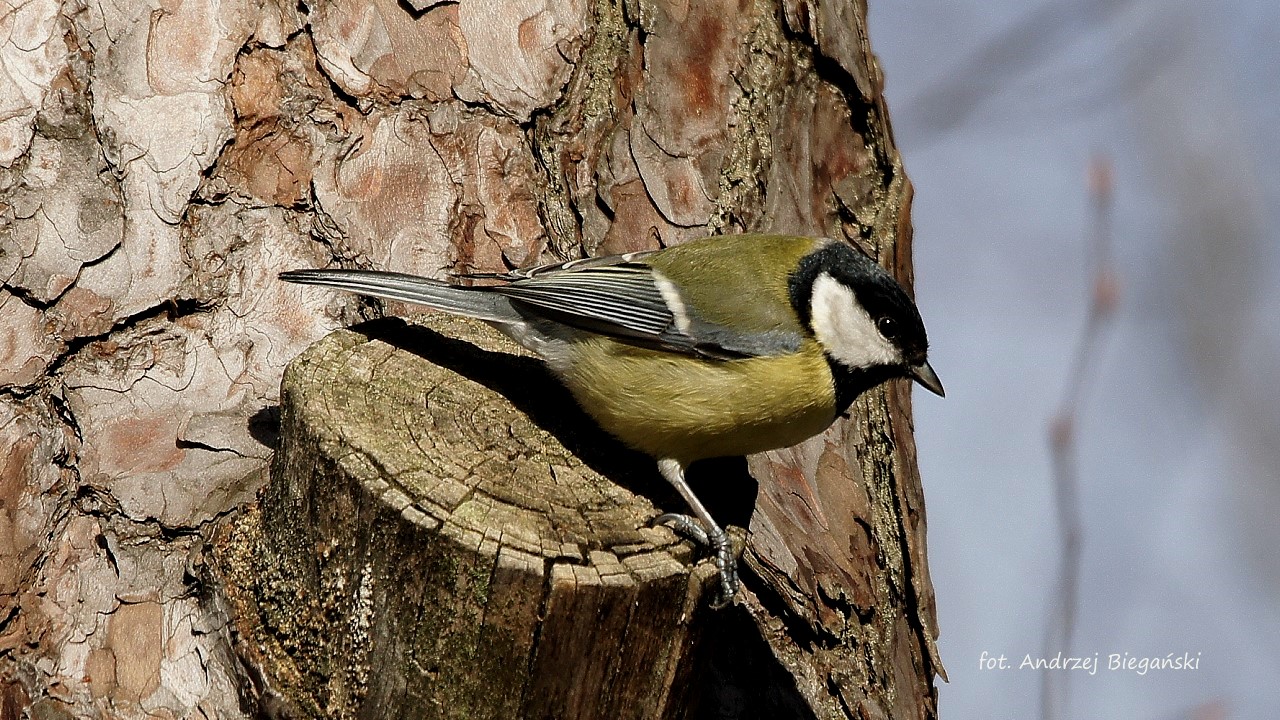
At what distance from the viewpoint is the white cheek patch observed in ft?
8.47

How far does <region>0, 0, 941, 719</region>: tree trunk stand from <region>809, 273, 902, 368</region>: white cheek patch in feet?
1.28

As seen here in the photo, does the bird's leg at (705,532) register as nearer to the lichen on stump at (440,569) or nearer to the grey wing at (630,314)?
the lichen on stump at (440,569)

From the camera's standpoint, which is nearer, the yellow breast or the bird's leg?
the bird's leg

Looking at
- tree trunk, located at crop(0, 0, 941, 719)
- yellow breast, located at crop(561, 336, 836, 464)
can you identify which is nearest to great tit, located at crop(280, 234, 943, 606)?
yellow breast, located at crop(561, 336, 836, 464)

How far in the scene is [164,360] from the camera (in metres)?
2.40

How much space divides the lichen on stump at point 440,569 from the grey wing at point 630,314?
0.36m

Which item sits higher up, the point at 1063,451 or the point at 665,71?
the point at 665,71

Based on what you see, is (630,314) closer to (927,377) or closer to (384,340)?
(384,340)

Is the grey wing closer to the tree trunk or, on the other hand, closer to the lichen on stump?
the tree trunk

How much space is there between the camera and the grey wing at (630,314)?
2.49 meters

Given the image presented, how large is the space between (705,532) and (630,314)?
664 mm

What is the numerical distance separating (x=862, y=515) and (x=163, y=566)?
1636 millimetres

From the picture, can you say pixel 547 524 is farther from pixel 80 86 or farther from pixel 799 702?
pixel 80 86

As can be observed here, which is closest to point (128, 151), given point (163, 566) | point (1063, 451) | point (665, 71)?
point (163, 566)
